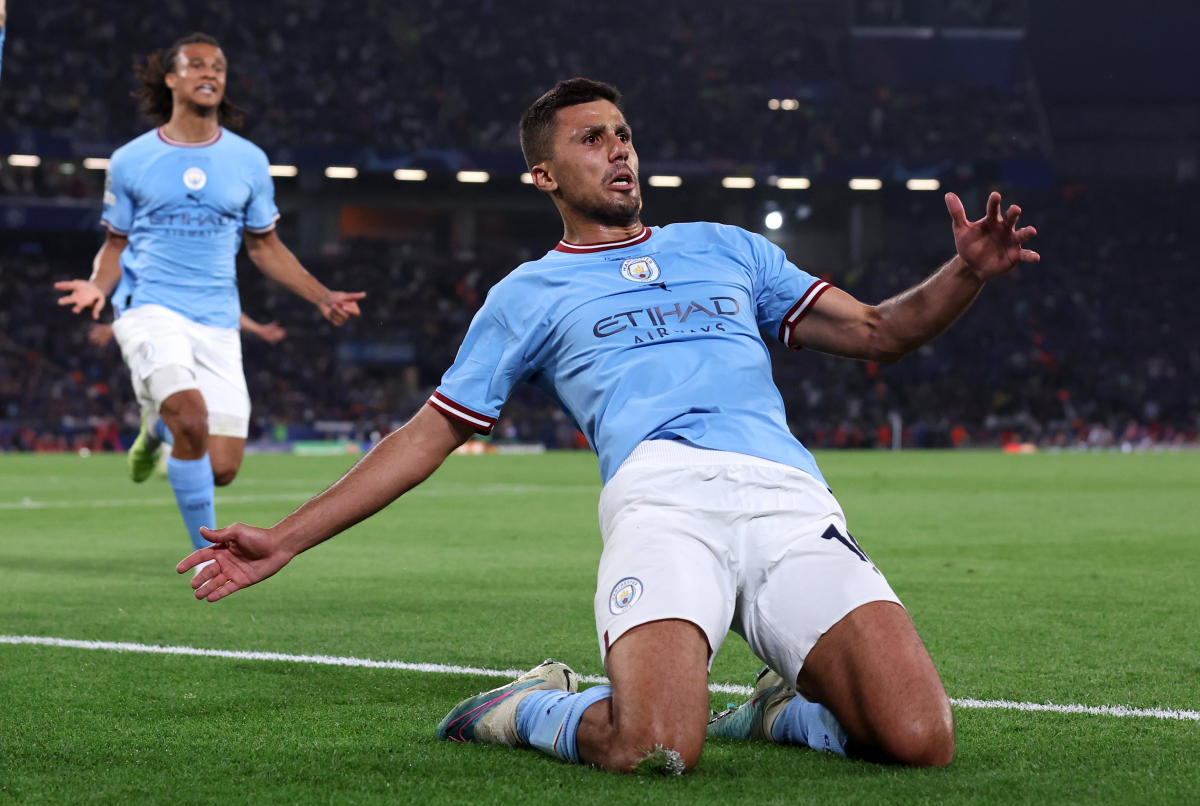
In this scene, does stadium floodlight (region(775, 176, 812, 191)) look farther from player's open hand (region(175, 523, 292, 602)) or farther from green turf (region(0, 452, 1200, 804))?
player's open hand (region(175, 523, 292, 602))

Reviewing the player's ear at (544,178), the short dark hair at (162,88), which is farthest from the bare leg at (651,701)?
the short dark hair at (162,88)

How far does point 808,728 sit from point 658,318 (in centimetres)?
108

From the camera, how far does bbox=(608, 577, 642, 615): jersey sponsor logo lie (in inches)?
135

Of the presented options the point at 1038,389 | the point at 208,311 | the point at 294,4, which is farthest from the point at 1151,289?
the point at 208,311

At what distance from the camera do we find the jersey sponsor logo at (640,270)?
3.91 metres

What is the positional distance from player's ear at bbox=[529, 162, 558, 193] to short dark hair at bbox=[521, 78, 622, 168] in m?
0.02

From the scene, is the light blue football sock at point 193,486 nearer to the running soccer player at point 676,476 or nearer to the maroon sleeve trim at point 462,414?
the running soccer player at point 676,476

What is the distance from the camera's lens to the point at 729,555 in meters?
3.54

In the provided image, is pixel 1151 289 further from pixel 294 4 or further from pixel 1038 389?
pixel 294 4

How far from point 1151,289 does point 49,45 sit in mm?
28682

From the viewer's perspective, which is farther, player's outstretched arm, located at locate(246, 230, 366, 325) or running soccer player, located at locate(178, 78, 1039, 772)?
player's outstretched arm, located at locate(246, 230, 366, 325)

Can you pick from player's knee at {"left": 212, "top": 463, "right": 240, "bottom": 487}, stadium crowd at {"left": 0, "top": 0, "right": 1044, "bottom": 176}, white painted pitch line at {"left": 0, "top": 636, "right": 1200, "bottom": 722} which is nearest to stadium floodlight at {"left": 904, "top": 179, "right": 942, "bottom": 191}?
stadium crowd at {"left": 0, "top": 0, "right": 1044, "bottom": 176}

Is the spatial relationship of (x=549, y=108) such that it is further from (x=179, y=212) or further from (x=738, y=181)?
(x=738, y=181)

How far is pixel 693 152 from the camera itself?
4016 cm
